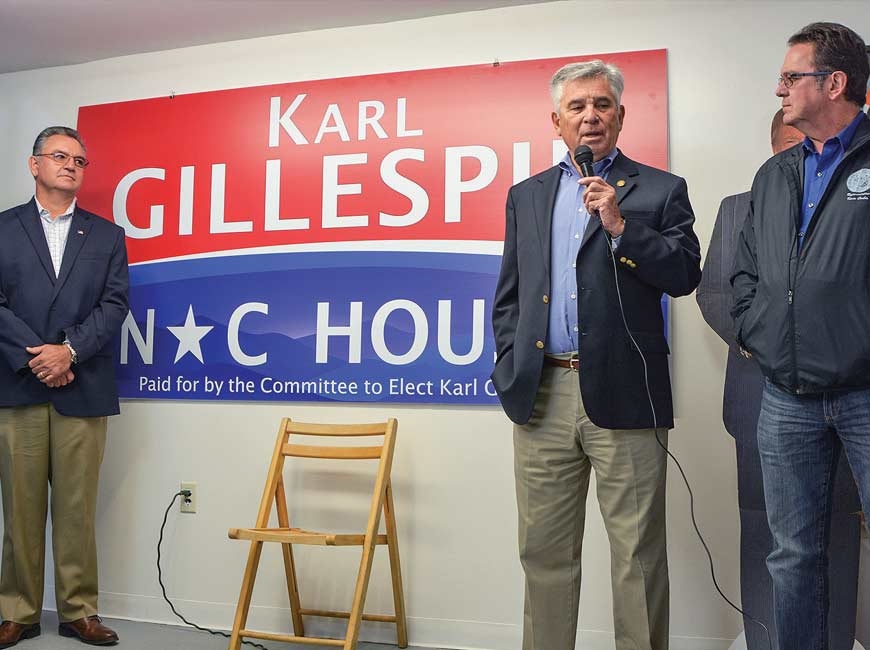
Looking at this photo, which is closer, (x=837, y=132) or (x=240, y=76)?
(x=837, y=132)

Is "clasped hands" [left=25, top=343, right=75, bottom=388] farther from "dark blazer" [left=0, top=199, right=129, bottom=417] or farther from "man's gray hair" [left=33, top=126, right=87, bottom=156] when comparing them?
"man's gray hair" [left=33, top=126, right=87, bottom=156]

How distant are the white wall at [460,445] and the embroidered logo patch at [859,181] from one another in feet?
3.44

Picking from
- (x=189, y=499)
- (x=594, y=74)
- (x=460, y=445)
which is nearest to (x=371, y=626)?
(x=460, y=445)

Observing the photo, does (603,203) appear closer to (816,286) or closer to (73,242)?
(816,286)

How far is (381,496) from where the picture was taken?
2805mm

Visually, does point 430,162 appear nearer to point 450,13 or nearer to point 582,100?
point 450,13

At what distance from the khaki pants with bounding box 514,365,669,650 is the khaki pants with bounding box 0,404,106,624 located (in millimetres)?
1776

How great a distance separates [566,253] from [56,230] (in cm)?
213

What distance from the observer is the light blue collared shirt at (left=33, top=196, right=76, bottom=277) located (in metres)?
3.17

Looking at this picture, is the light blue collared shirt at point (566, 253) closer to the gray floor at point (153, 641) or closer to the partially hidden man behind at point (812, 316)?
the partially hidden man behind at point (812, 316)

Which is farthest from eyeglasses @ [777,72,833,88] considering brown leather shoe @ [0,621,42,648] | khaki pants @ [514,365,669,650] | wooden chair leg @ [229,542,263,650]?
brown leather shoe @ [0,621,42,648]

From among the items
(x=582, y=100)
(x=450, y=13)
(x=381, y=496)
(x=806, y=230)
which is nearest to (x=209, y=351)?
(x=381, y=496)

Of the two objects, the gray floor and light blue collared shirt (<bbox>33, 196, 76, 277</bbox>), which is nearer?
the gray floor

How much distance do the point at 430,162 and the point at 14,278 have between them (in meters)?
1.65
